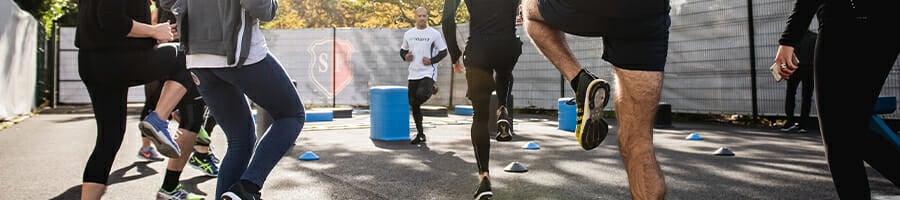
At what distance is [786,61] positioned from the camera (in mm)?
2180

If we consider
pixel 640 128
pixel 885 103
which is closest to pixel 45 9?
pixel 885 103

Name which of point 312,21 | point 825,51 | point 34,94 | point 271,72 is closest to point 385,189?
point 271,72

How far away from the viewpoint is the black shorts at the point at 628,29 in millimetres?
1995

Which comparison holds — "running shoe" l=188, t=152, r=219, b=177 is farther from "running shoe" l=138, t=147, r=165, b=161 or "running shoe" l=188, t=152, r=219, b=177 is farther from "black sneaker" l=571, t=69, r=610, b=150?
"black sneaker" l=571, t=69, r=610, b=150

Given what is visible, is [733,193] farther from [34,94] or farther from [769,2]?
[34,94]

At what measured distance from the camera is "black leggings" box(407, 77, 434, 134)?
23.5 feet

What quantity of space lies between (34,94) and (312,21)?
20594 millimetres

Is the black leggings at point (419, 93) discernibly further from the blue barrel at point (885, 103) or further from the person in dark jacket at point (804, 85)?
the person in dark jacket at point (804, 85)

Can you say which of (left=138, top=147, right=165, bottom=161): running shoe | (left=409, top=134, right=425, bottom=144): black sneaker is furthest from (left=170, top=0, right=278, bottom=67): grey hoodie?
(left=409, top=134, right=425, bottom=144): black sneaker

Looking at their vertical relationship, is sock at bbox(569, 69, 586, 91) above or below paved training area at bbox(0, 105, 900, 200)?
above

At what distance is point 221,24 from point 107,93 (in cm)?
74

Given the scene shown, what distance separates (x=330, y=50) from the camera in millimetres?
17203

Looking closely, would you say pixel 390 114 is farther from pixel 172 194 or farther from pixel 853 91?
pixel 853 91

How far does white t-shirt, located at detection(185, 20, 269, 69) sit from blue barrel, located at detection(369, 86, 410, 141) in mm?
4721
